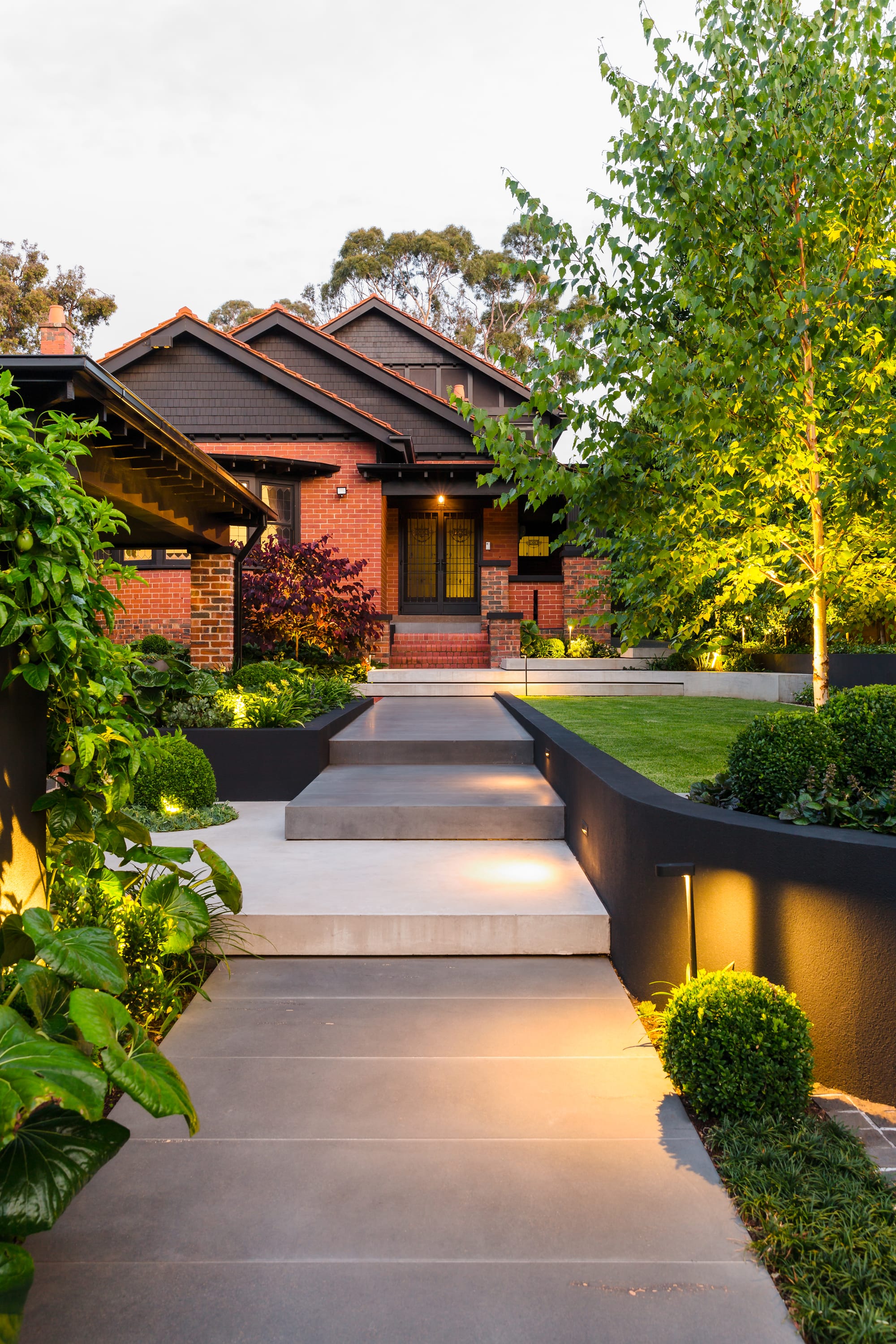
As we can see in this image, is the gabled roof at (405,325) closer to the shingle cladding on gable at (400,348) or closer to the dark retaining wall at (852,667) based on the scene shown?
the shingle cladding on gable at (400,348)

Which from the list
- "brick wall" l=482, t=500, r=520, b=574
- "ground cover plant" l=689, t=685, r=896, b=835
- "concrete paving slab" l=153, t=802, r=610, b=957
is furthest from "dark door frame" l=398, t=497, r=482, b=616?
"ground cover plant" l=689, t=685, r=896, b=835

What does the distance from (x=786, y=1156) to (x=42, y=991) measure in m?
2.10

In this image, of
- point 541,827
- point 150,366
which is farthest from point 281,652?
point 541,827

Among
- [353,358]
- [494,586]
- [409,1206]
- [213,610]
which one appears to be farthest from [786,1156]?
[353,358]

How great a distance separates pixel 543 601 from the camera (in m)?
17.2

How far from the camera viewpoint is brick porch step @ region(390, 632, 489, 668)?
16.1 meters

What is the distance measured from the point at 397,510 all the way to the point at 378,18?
28.4ft

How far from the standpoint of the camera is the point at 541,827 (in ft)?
18.7

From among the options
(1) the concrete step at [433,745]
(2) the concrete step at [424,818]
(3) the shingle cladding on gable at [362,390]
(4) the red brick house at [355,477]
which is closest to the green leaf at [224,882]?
(2) the concrete step at [424,818]

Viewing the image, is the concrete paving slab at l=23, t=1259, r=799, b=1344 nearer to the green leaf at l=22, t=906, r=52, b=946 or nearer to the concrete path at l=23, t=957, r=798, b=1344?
the concrete path at l=23, t=957, r=798, b=1344

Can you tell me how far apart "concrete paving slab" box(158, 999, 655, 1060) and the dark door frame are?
48.8ft

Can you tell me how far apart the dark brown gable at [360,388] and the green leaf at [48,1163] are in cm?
1731

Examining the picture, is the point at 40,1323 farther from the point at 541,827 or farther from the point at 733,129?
the point at 733,129

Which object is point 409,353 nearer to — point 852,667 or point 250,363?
point 250,363
